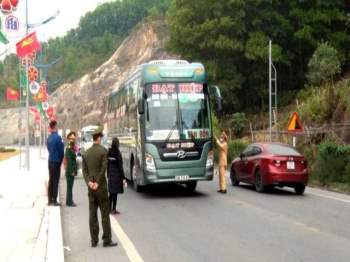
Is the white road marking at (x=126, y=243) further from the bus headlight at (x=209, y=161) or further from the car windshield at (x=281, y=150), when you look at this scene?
the car windshield at (x=281, y=150)

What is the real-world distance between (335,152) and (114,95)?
364 inches

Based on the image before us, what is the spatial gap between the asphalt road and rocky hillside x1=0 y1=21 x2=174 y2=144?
79940 mm

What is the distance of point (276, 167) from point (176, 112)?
3701 mm

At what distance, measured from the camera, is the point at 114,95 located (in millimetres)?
24562

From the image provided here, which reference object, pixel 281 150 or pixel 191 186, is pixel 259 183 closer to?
pixel 281 150

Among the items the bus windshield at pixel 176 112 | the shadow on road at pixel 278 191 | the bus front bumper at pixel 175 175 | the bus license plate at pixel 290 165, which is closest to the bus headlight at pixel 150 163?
the bus front bumper at pixel 175 175

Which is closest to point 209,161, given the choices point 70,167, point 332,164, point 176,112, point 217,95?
point 176,112

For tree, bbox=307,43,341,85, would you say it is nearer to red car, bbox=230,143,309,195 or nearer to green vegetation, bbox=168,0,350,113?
green vegetation, bbox=168,0,350,113

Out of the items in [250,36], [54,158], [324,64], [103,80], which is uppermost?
[103,80]

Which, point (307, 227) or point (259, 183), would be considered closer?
point (307, 227)

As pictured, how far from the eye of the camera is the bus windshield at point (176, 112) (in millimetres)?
16750

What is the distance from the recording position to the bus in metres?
16.6

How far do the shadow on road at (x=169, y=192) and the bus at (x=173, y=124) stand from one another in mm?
947

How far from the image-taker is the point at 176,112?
16.9 m
